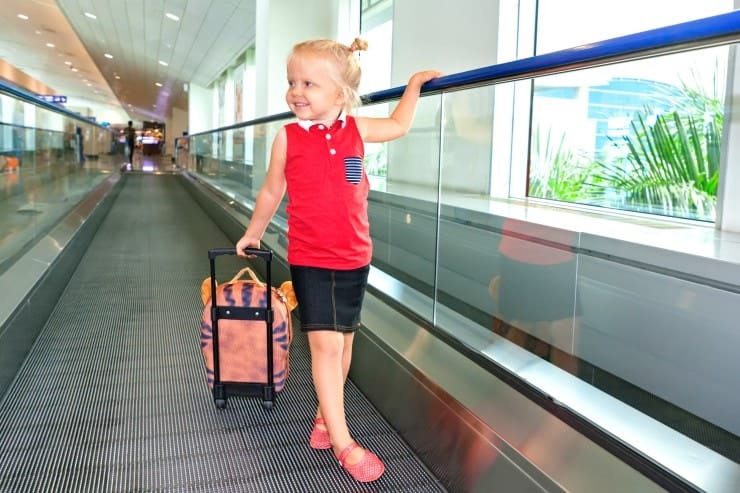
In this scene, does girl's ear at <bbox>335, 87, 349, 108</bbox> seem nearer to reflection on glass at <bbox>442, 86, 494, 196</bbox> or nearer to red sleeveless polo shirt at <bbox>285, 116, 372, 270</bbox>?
red sleeveless polo shirt at <bbox>285, 116, 372, 270</bbox>

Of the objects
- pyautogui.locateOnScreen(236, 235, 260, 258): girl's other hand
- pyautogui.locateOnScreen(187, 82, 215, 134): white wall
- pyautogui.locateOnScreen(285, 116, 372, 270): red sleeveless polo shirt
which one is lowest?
pyautogui.locateOnScreen(236, 235, 260, 258): girl's other hand

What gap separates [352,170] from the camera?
1996 millimetres

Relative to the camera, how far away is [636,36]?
4.97 feet

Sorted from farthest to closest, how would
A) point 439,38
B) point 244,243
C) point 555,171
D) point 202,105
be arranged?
point 202,105, point 439,38, point 555,171, point 244,243

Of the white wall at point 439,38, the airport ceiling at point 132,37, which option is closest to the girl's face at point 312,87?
the white wall at point 439,38

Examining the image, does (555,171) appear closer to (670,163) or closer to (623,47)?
(670,163)

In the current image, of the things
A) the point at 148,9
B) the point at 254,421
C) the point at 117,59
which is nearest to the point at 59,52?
the point at 117,59

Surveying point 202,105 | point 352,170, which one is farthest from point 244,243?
point 202,105

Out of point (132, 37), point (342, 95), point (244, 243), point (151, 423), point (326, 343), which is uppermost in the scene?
point (132, 37)

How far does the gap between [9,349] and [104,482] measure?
1.19 meters

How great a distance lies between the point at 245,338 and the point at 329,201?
80cm

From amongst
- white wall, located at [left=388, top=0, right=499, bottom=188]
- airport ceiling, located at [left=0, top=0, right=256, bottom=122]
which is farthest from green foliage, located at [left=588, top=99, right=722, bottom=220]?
airport ceiling, located at [left=0, top=0, right=256, bottom=122]

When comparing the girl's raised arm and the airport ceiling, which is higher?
the airport ceiling

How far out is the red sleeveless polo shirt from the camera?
78.0 inches
